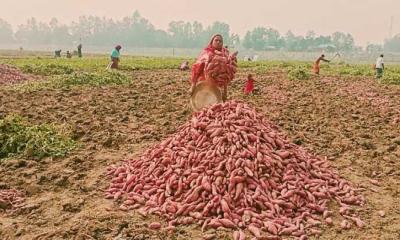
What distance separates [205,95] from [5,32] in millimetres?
166343

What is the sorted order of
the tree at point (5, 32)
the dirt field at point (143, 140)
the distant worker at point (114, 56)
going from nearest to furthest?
the dirt field at point (143, 140)
the distant worker at point (114, 56)
the tree at point (5, 32)

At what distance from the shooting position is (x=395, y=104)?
13344 millimetres

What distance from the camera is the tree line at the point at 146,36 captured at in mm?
133875

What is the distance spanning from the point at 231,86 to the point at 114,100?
4326mm

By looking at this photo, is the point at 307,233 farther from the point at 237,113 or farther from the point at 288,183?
the point at 237,113

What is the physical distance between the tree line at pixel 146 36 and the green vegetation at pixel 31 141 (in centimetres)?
11987

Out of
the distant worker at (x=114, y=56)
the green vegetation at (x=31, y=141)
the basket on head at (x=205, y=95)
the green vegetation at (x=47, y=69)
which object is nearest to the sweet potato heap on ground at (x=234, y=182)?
the basket on head at (x=205, y=95)

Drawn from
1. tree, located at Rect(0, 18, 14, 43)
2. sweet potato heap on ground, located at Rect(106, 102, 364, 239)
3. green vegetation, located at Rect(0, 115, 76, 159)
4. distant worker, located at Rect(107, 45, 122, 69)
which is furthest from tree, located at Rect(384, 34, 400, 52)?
sweet potato heap on ground, located at Rect(106, 102, 364, 239)

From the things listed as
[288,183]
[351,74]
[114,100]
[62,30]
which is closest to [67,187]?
[288,183]

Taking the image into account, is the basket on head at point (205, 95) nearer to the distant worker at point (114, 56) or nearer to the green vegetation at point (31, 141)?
the green vegetation at point (31, 141)

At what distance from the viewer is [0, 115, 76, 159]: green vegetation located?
8.09 meters

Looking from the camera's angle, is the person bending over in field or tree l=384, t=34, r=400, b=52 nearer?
the person bending over in field

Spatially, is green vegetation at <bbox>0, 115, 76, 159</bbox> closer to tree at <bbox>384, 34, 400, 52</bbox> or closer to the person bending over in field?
the person bending over in field

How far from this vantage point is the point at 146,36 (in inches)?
5704
